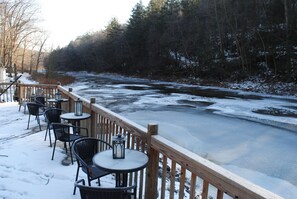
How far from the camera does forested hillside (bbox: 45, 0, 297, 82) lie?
24.7 metres

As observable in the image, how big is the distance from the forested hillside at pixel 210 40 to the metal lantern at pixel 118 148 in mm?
21839

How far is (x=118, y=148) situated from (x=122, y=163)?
0.15m

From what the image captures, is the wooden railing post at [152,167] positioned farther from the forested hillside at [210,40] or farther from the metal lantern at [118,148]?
the forested hillside at [210,40]

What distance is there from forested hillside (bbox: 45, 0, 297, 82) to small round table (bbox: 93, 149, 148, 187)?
854 inches

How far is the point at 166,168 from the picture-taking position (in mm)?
2709

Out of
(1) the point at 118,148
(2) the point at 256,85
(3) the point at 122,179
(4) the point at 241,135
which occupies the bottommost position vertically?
(4) the point at 241,135

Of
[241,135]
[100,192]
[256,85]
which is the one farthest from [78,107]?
[256,85]

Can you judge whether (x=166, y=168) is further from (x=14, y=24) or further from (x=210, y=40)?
(x=14, y=24)

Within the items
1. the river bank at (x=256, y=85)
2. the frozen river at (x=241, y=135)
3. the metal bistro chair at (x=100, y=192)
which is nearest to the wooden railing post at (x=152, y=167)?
the metal bistro chair at (x=100, y=192)

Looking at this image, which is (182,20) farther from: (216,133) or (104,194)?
(104,194)

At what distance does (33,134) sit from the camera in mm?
5863

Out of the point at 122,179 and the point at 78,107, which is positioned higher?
the point at 78,107

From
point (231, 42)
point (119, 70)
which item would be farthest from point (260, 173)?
point (119, 70)

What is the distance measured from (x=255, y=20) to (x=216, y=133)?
70.9 feet
